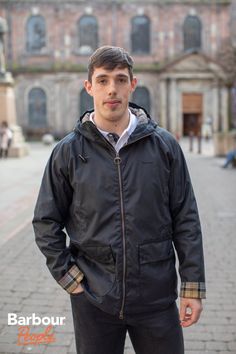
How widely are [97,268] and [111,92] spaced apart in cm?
88

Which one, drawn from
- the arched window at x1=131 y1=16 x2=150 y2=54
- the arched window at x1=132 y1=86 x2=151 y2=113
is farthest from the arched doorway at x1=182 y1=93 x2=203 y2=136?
the arched window at x1=131 y1=16 x2=150 y2=54

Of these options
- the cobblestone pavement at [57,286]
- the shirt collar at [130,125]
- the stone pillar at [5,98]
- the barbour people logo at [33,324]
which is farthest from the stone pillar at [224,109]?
the shirt collar at [130,125]

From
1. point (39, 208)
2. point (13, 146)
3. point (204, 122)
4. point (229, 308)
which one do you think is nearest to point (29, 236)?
point (229, 308)

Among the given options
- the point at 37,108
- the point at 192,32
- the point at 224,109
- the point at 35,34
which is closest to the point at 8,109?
the point at 37,108

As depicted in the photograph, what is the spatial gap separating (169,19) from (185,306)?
43.5 metres

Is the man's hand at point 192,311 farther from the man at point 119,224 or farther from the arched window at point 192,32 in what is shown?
the arched window at point 192,32

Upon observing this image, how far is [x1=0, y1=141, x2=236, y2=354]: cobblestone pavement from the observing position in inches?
167

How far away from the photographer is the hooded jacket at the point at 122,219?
2498mm

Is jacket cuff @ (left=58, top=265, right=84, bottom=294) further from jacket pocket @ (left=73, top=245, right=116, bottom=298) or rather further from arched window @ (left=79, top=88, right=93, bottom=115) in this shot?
arched window @ (left=79, top=88, right=93, bottom=115)

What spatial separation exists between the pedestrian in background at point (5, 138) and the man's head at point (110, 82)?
19867mm

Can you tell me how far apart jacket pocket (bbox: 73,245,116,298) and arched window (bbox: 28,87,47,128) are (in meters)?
41.3

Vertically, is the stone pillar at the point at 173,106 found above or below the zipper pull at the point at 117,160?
below

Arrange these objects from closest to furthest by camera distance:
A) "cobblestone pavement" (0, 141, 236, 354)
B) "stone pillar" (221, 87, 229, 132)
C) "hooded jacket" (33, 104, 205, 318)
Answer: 1. "hooded jacket" (33, 104, 205, 318)
2. "cobblestone pavement" (0, 141, 236, 354)
3. "stone pillar" (221, 87, 229, 132)

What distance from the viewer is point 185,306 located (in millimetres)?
2631
